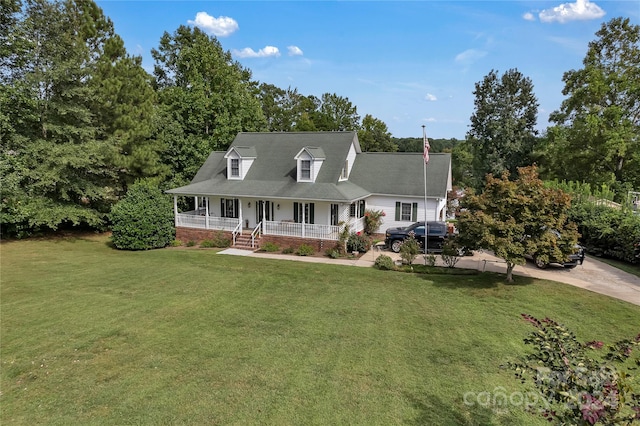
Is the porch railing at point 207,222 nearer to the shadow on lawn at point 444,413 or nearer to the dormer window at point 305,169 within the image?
the dormer window at point 305,169

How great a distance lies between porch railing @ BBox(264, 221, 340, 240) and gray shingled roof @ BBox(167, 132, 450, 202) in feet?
5.53

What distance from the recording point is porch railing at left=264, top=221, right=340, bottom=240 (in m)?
21.4

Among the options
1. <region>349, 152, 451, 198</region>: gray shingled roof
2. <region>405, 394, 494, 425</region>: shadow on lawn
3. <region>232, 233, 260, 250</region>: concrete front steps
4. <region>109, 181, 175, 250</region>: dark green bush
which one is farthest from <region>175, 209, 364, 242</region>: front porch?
<region>405, 394, 494, 425</region>: shadow on lawn

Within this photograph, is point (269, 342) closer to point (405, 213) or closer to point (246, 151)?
point (405, 213)

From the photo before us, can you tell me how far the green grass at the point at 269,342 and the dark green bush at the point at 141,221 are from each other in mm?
5765

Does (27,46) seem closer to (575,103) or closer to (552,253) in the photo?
(552,253)

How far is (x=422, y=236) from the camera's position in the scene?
67.2ft

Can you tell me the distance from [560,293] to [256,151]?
70.0 ft

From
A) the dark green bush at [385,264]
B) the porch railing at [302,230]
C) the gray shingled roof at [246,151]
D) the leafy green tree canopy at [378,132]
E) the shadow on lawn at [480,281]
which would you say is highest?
the leafy green tree canopy at [378,132]

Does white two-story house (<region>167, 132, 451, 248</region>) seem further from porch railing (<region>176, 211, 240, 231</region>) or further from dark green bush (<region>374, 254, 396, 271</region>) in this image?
dark green bush (<region>374, 254, 396, 271</region>)

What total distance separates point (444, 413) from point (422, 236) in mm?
14498

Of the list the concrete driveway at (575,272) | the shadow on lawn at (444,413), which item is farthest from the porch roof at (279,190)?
the shadow on lawn at (444,413)

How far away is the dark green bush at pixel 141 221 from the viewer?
22.8m

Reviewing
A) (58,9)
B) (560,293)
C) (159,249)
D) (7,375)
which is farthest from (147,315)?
(58,9)
